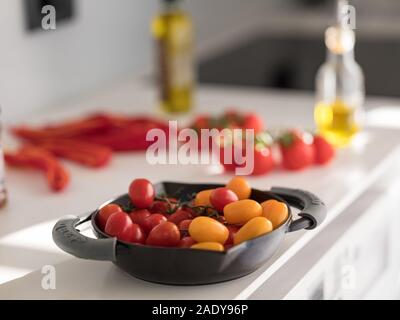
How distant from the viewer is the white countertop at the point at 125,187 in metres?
1.34

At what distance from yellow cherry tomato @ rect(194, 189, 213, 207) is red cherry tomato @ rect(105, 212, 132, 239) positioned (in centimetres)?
15

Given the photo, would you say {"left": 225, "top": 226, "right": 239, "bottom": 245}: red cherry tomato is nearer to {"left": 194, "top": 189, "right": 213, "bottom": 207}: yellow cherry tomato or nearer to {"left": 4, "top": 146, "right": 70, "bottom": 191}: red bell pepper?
{"left": 194, "top": 189, "right": 213, "bottom": 207}: yellow cherry tomato

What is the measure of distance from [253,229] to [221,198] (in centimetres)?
11

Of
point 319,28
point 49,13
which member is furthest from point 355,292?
point 319,28

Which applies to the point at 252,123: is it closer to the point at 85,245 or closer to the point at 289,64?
the point at 85,245

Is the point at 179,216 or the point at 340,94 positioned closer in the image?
the point at 179,216

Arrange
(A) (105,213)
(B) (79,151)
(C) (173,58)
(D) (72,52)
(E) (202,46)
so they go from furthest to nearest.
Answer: (E) (202,46) < (D) (72,52) < (C) (173,58) < (B) (79,151) < (A) (105,213)

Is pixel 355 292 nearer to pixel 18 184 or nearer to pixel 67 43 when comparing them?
pixel 18 184

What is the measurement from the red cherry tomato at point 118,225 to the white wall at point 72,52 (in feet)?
2.99

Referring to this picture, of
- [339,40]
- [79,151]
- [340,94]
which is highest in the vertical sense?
[339,40]

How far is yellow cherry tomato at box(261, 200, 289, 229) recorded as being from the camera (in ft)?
4.44

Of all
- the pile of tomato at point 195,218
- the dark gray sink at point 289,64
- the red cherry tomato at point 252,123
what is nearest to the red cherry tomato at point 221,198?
the pile of tomato at point 195,218

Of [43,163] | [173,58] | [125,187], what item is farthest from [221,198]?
[173,58]

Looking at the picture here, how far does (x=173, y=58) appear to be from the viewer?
2287 mm
